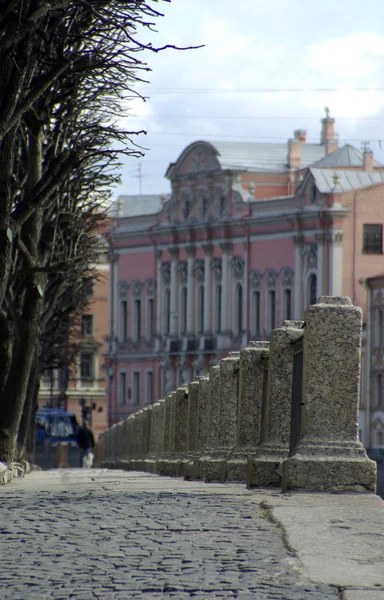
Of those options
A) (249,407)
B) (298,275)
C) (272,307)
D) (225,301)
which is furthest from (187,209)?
(249,407)

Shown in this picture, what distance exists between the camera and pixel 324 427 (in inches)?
447

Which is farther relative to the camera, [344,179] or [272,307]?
[272,307]

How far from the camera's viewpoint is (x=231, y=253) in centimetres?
9431

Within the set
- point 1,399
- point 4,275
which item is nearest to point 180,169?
point 1,399

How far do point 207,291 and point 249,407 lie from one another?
3204 inches

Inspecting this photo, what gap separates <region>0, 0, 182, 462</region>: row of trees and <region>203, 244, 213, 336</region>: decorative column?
59.5m

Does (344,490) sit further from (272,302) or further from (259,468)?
(272,302)

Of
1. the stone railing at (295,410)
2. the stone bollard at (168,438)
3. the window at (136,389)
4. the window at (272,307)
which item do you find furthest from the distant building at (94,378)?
the stone railing at (295,410)

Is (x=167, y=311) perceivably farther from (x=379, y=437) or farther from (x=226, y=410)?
(x=226, y=410)

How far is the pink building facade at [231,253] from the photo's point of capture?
278 ft

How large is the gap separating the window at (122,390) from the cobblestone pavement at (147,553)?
305ft

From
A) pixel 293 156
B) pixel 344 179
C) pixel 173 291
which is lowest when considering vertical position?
pixel 173 291

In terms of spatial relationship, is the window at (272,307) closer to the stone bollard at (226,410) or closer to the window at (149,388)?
the window at (149,388)

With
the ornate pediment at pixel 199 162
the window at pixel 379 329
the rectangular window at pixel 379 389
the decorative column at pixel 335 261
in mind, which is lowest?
the rectangular window at pixel 379 389
